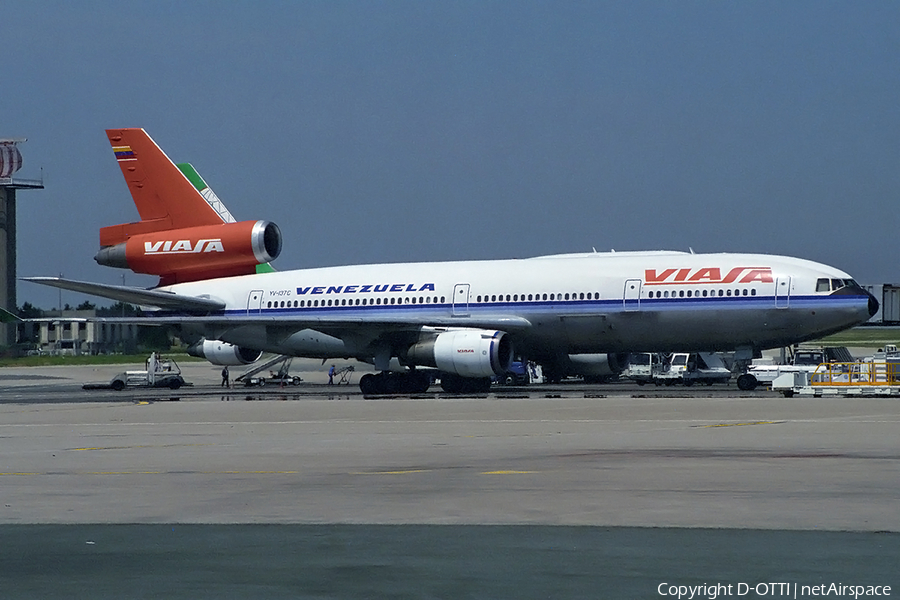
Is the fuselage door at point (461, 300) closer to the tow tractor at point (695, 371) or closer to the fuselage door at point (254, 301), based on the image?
the fuselage door at point (254, 301)

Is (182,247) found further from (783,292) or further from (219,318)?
(783,292)

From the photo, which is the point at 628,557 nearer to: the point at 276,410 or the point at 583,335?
the point at 276,410

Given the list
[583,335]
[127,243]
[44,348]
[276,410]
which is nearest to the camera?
[276,410]

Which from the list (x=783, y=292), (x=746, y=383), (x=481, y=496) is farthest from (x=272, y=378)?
(x=481, y=496)

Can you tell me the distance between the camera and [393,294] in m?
40.8

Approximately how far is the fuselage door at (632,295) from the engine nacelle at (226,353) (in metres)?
14.9

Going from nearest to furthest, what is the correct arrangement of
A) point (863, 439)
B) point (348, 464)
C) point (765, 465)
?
point (765, 465), point (348, 464), point (863, 439)

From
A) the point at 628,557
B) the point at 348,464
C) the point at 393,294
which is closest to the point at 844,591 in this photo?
the point at 628,557

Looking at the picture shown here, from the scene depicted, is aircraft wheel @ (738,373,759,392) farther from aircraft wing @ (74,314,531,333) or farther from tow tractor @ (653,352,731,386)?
tow tractor @ (653,352,731,386)

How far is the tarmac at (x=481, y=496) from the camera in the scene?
7824 mm

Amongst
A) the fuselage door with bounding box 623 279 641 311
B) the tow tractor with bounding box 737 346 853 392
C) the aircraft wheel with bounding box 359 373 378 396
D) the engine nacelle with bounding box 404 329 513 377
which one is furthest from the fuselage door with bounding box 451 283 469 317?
the tow tractor with bounding box 737 346 853 392

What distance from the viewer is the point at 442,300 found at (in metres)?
39.8

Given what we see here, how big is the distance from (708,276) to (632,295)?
228 cm

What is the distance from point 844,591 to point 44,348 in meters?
122
